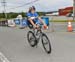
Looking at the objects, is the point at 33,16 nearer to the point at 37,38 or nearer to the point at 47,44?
the point at 37,38

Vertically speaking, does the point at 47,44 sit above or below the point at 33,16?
below

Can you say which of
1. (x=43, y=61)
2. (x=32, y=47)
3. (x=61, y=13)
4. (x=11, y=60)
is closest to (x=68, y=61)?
(x=43, y=61)

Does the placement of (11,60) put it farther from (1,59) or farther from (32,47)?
(32,47)

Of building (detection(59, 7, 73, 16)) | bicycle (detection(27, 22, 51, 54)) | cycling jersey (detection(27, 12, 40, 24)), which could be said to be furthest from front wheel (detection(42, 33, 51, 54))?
building (detection(59, 7, 73, 16))

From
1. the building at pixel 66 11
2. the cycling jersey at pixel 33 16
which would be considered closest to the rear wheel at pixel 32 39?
the cycling jersey at pixel 33 16

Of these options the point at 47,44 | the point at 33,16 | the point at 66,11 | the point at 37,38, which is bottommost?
the point at 66,11

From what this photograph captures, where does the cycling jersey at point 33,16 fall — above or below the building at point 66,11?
above

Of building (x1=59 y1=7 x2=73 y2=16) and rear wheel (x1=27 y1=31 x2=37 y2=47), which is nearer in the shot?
rear wheel (x1=27 y1=31 x2=37 y2=47)

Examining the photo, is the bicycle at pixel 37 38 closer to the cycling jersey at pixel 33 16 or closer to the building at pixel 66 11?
the cycling jersey at pixel 33 16

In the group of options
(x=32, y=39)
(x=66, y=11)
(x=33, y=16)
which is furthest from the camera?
(x=66, y=11)

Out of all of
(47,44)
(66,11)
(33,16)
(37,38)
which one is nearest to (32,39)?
(37,38)

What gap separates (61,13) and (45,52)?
9097 cm

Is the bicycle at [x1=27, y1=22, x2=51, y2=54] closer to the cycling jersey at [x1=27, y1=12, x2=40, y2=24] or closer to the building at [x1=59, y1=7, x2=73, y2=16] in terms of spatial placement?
the cycling jersey at [x1=27, y1=12, x2=40, y2=24]

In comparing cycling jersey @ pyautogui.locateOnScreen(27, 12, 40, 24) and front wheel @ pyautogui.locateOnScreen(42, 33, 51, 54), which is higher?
cycling jersey @ pyautogui.locateOnScreen(27, 12, 40, 24)
